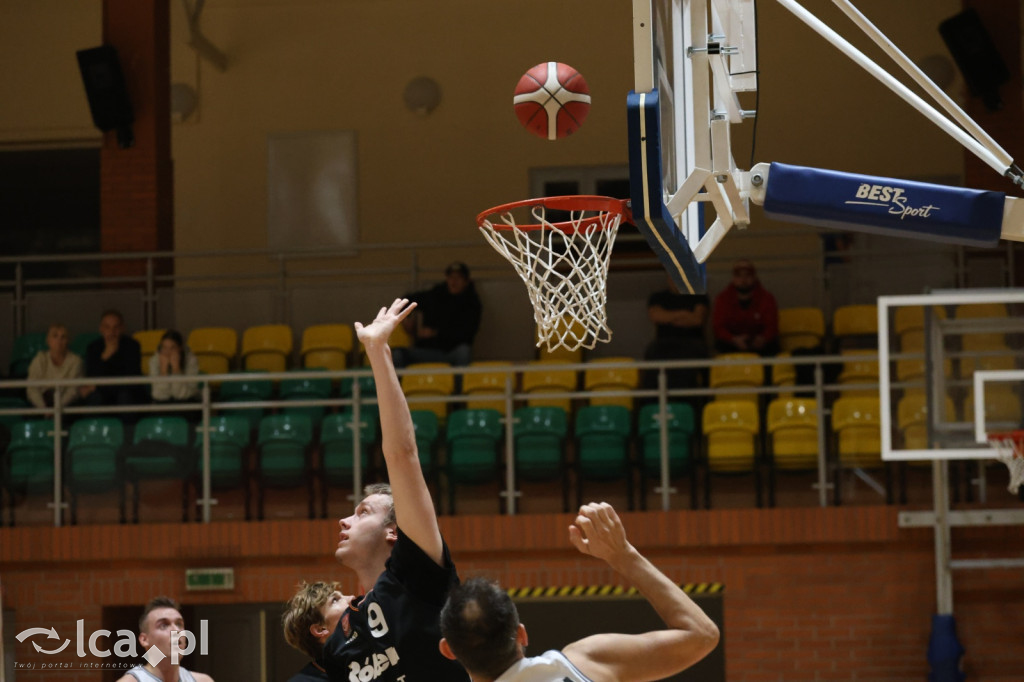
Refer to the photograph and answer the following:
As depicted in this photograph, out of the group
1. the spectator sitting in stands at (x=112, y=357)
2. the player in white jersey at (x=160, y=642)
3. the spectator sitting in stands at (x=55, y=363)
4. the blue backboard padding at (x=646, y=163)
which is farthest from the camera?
the spectator sitting in stands at (x=55, y=363)

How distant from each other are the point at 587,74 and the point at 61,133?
20.0 ft

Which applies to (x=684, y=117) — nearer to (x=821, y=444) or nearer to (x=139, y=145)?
(x=821, y=444)

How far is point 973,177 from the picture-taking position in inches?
498


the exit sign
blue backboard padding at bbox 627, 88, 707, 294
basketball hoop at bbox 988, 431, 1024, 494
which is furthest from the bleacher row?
blue backboard padding at bbox 627, 88, 707, 294

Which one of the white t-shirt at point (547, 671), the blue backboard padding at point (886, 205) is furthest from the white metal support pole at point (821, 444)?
the white t-shirt at point (547, 671)

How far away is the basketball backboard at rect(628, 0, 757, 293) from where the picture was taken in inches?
164

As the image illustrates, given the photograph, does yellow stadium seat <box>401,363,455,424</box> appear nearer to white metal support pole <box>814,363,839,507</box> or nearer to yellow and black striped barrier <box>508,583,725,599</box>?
yellow and black striped barrier <box>508,583,725,599</box>

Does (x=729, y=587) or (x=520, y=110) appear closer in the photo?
(x=520, y=110)

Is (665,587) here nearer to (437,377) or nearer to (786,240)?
(437,377)

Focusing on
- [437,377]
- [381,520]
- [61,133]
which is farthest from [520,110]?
[61,133]

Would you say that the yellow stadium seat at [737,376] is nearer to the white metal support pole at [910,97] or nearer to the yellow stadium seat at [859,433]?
the yellow stadium seat at [859,433]

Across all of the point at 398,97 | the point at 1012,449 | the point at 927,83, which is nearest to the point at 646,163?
the point at 927,83

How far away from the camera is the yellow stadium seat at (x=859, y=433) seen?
9.24m

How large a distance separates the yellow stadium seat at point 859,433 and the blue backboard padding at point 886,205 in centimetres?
475
